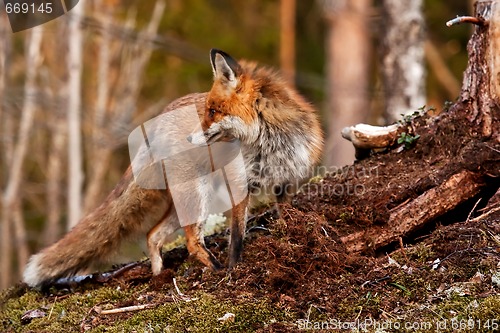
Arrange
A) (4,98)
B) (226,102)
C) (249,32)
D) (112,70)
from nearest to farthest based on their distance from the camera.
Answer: (226,102)
(4,98)
(112,70)
(249,32)

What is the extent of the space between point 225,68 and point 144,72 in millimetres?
12587

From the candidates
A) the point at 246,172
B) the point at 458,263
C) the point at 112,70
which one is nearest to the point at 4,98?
the point at 112,70

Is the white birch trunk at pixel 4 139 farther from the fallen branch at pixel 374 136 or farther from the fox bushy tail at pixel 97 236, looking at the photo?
the fallen branch at pixel 374 136

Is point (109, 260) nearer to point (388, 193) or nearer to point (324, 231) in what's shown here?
point (324, 231)

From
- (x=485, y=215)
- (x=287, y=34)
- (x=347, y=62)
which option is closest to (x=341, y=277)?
(x=485, y=215)

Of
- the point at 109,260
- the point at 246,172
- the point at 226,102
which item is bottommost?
the point at 109,260

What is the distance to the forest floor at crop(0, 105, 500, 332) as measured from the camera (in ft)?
13.7

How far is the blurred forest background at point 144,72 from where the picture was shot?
12.5m

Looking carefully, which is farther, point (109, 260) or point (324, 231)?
point (109, 260)

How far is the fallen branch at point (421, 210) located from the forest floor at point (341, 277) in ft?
0.20

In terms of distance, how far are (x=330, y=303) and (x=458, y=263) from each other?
3.04ft

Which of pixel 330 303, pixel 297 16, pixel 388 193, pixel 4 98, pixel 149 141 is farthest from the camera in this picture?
pixel 297 16

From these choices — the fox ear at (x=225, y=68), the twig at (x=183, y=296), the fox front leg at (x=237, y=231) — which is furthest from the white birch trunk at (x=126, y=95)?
the twig at (x=183, y=296)

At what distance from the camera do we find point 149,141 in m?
6.05
